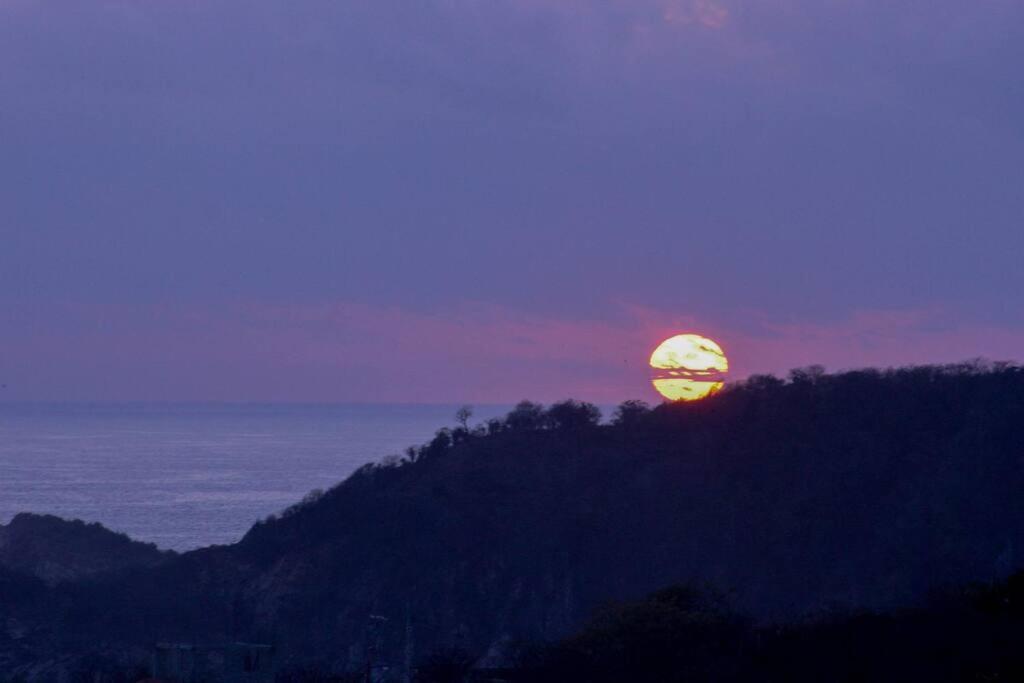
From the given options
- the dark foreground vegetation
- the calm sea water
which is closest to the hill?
the dark foreground vegetation

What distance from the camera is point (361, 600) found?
43.3 metres

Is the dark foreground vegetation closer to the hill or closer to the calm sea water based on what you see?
the hill

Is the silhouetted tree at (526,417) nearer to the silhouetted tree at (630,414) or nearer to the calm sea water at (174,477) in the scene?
the silhouetted tree at (630,414)

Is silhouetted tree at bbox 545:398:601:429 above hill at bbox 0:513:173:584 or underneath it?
above

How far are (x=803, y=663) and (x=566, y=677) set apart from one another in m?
3.83

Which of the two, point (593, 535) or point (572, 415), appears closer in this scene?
point (593, 535)

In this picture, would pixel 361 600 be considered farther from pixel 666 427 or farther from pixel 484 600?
pixel 666 427

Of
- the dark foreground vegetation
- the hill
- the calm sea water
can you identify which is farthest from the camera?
the calm sea water

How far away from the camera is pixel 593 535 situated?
46656 mm

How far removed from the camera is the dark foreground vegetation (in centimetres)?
4003

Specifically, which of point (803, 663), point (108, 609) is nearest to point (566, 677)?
point (803, 663)

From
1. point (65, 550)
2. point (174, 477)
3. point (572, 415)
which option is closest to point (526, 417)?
point (572, 415)

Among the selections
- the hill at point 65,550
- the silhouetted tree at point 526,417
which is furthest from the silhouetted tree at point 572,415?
the hill at point 65,550

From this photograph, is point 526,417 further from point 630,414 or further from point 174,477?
point 174,477
